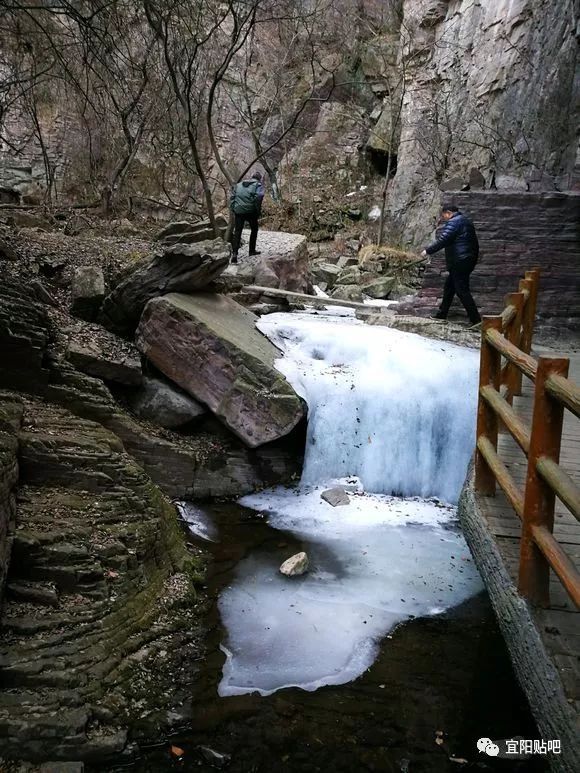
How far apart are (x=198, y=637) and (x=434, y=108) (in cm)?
1842

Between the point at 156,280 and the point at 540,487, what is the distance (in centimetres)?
514

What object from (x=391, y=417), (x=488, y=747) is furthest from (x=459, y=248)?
(x=488, y=747)

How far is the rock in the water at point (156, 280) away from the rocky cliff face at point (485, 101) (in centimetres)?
563

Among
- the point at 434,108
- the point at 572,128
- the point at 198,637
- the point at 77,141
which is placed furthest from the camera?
the point at 434,108

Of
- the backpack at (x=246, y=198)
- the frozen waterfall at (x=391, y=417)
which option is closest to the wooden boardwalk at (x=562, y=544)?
the frozen waterfall at (x=391, y=417)

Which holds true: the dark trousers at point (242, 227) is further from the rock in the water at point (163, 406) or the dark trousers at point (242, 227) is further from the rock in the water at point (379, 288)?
the rock in the water at point (163, 406)

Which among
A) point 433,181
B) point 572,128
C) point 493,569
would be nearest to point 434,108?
point 433,181

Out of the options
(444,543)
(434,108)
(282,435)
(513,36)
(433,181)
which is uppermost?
(513,36)

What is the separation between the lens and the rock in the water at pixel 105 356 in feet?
19.6

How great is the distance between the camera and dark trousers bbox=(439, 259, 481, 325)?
8.57 m

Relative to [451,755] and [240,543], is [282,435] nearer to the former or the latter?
[240,543]

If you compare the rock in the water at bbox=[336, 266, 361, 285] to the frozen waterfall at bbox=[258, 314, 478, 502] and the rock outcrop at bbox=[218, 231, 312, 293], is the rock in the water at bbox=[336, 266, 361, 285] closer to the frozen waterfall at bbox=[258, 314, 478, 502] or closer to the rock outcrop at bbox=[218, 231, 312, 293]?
the rock outcrop at bbox=[218, 231, 312, 293]

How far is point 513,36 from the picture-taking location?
15867mm

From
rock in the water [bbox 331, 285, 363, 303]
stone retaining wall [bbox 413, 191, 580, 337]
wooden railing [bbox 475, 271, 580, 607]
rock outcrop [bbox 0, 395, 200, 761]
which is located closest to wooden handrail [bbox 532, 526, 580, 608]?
wooden railing [bbox 475, 271, 580, 607]
